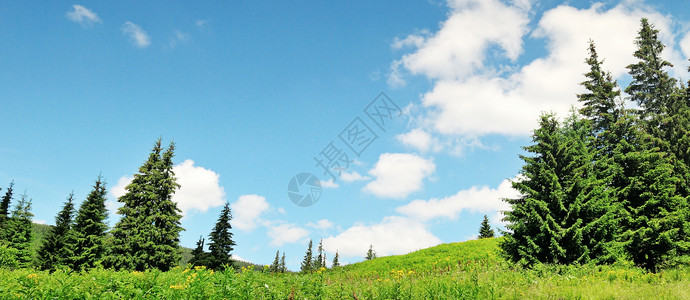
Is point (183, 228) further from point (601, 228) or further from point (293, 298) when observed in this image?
point (601, 228)

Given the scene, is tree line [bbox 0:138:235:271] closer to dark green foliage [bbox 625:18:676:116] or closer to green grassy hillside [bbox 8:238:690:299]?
green grassy hillside [bbox 8:238:690:299]

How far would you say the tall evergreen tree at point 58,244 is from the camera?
33487 mm

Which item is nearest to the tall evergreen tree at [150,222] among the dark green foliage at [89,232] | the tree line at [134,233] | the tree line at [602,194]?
the tree line at [134,233]

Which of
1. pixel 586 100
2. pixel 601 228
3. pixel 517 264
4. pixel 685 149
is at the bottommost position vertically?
pixel 517 264

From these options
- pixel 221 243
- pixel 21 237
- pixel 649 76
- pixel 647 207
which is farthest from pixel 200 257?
pixel 649 76

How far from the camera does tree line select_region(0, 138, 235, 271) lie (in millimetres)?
27484

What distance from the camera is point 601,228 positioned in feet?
51.1

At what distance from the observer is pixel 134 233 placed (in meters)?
27.7

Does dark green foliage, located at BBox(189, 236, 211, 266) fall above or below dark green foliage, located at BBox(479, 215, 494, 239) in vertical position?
below

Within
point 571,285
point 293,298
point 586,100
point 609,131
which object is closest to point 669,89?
point 586,100

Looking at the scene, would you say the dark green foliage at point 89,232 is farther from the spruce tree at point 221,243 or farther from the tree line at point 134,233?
the spruce tree at point 221,243

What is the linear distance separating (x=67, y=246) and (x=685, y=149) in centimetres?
5267

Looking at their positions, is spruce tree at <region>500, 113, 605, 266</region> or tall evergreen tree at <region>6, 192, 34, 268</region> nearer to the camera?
spruce tree at <region>500, 113, 605, 266</region>

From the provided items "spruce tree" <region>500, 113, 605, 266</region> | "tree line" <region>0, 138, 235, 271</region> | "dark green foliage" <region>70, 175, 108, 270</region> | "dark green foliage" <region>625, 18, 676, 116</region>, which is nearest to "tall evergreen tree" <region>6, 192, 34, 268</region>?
"tree line" <region>0, 138, 235, 271</region>
